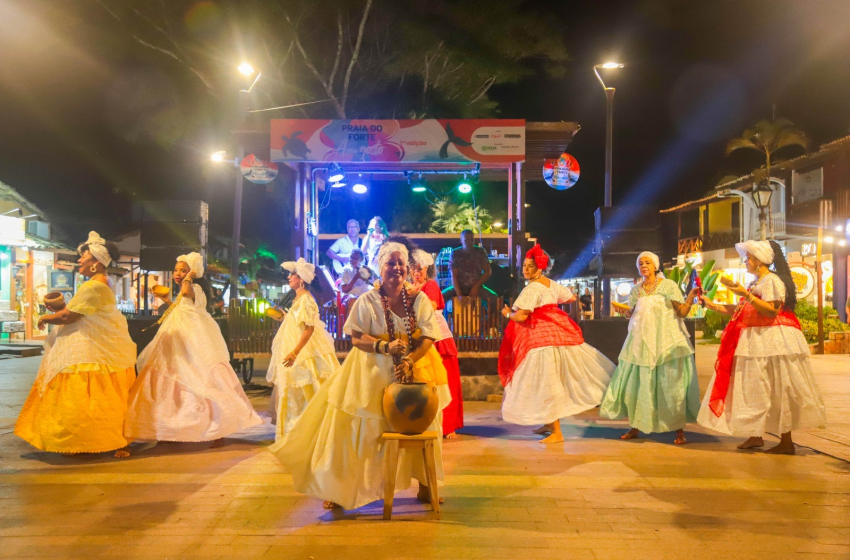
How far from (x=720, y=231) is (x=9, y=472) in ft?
121

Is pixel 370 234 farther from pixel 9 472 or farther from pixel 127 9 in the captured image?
pixel 127 9

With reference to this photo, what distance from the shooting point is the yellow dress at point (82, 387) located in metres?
5.66

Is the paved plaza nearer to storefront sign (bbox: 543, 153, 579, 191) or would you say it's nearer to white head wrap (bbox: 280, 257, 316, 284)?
white head wrap (bbox: 280, 257, 316, 284)

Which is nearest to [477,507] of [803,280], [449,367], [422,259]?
[449,367]

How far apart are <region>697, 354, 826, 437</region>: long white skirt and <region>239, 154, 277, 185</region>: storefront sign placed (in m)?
9.86

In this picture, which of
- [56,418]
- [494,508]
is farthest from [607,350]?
[56,418]

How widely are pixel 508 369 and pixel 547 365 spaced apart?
1.96 feet

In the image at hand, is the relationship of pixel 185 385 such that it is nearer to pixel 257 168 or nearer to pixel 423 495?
pixel 423 495

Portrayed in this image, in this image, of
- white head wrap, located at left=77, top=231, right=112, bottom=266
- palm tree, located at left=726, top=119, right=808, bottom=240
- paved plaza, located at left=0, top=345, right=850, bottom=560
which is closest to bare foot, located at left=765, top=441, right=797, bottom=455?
paved plaza, located at left=0, top=345, right=850, bottom=560

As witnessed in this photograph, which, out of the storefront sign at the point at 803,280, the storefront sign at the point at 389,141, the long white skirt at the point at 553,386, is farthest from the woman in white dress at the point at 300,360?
the storefront sign at the point at 803,280

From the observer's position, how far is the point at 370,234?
12.0 m

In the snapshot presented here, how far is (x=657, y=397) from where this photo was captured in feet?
21.4

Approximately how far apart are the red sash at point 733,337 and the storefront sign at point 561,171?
6745 millimetres

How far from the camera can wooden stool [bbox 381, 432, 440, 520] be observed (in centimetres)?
396
